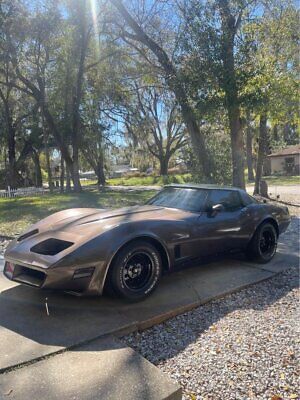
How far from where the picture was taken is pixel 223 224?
4781mm

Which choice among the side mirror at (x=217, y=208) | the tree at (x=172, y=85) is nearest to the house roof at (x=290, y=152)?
the tree at (x=172, y=85)

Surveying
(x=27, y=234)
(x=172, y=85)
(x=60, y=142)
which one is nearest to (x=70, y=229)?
(x=27, y=234)

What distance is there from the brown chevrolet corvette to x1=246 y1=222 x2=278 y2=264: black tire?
2cm

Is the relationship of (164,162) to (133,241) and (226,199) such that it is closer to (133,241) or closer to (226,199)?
(226,199)

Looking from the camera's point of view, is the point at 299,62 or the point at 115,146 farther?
→ the point at 115,146

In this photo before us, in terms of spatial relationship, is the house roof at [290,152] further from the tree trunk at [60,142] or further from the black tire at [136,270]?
the black tire at [136,270]

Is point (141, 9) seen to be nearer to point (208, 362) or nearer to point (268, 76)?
point (268, 76)

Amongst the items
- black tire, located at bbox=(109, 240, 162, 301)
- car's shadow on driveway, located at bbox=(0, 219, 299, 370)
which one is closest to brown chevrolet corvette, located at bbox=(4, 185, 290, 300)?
black tire, located at bbox=(109, 240, 162, 301)

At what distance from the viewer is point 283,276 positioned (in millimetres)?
5031

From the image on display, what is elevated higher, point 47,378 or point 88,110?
point 88,110

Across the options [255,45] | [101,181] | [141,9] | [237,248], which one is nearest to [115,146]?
[101,181]

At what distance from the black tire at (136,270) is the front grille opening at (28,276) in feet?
2.21

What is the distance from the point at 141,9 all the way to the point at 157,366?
12.3 m

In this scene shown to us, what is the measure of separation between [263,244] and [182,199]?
5.19ft
